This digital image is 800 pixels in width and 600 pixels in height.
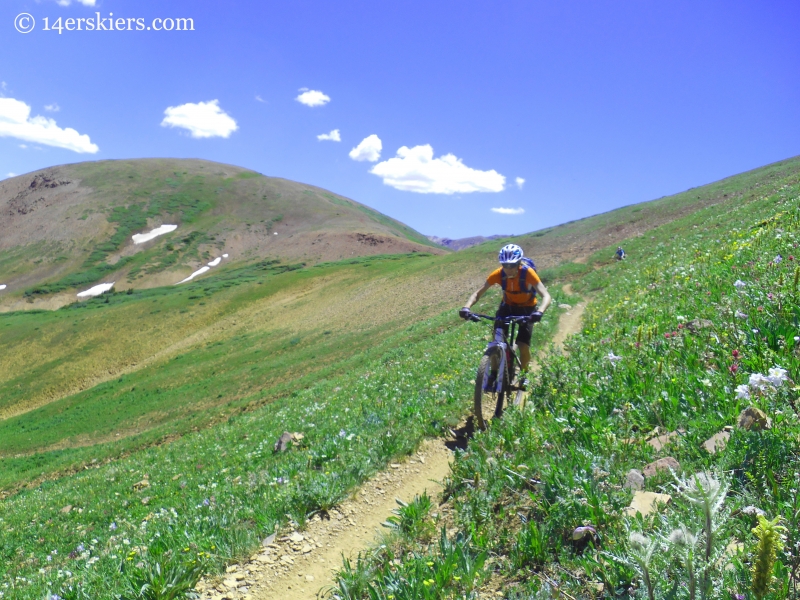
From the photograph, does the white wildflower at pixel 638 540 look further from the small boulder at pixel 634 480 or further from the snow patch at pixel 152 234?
the snow patch at pixel 152 234

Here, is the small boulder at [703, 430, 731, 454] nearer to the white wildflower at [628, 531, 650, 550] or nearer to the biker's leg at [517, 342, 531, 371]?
the white wildflower at [628, 531, 650, 550]

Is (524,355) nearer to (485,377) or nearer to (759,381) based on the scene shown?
(485,377)

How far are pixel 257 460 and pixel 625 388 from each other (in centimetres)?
757

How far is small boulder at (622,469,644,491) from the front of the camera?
426 cm

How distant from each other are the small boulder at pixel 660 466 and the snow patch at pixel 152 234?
5332 inches

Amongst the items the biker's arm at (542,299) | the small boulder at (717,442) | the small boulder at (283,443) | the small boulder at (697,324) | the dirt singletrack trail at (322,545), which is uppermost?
the biker's arm at (542,299)

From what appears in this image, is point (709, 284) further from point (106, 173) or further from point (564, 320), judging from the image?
point (106, 173)

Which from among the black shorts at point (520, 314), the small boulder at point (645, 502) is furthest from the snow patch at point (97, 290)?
the small boulder at point (645, 502)

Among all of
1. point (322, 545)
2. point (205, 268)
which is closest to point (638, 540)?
point (322, 545)

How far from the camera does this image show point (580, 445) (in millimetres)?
5215

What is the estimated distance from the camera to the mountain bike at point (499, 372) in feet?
26.5

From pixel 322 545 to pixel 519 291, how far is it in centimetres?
533

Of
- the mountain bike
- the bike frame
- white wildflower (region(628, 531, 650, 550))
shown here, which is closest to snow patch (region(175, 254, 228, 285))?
the bike frame

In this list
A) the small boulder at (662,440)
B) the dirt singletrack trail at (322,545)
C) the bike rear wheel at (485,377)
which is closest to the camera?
the small boulder at (662,440)
